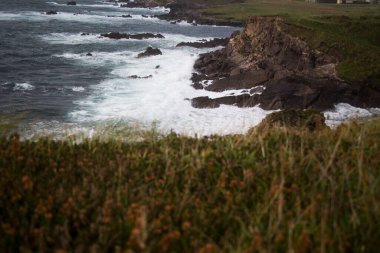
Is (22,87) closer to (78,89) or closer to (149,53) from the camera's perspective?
(78,89)

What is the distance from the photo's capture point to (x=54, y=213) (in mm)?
3482

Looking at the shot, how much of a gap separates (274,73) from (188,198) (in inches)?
1139

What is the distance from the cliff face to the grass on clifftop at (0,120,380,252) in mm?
20703

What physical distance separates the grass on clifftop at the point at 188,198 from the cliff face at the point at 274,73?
2070 centimetres

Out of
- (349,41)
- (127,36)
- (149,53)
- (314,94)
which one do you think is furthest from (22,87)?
(127,36)

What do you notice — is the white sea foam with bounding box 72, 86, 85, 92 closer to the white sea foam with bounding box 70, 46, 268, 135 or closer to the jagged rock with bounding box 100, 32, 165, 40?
the white sea foam with bounding box 70, 46, 268, 135

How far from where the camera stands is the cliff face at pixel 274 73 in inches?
1054

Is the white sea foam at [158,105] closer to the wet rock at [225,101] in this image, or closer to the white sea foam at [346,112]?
the wet rock at [225,101]

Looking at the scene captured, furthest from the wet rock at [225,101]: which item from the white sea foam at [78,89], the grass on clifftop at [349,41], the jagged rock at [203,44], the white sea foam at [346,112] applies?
the jagged rock at [203,44]

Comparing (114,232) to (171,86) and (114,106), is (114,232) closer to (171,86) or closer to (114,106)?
(114,106)

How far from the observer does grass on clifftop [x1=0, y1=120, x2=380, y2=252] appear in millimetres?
3057

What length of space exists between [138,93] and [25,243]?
27.7m

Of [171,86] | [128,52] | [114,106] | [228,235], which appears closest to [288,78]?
[171,86]

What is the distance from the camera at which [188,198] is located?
372 centimetres
